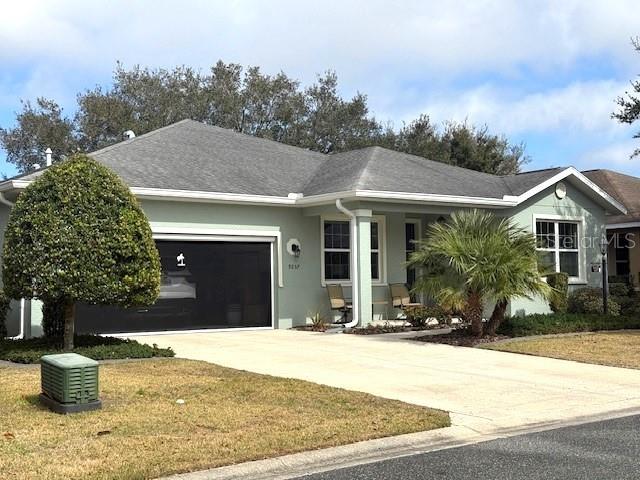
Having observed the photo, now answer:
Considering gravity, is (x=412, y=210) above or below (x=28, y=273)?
above

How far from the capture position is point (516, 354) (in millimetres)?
12461

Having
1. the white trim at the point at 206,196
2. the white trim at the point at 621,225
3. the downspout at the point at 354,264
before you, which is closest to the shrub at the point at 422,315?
the downspout at the point at 354,264

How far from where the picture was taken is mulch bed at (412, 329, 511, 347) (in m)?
13.9

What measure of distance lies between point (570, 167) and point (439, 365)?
34.8 ft

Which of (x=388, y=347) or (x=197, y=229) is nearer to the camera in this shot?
(x=388, y=347)

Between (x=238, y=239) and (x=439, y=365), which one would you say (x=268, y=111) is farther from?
(x=439, y=365)

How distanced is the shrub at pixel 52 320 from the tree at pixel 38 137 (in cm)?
2783

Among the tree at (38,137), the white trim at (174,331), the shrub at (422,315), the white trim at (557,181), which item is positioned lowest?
the white trim at (174,331)

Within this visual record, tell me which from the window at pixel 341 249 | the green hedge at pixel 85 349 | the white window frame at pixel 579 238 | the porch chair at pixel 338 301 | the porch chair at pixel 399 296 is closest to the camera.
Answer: the green hedge at pixel 85 349

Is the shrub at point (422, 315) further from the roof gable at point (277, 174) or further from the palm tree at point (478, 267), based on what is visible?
the roof gable at point (277, 174)

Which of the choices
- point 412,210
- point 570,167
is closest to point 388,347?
point 412,210

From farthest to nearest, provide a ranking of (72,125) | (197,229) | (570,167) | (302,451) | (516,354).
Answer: (72,125)
(570,167)
(197,229)
(516,354)
(302,451)

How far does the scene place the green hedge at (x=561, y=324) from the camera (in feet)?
49.2

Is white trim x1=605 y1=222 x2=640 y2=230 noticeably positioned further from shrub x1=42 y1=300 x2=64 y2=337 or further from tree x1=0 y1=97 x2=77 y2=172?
tree x1=0 y1=97 x2=77 y2=172
